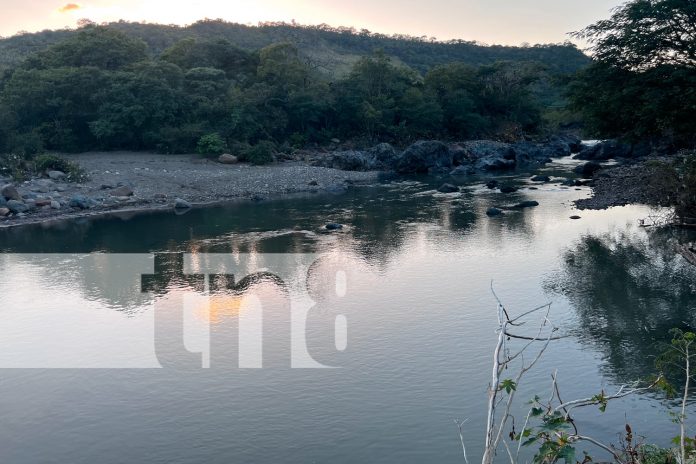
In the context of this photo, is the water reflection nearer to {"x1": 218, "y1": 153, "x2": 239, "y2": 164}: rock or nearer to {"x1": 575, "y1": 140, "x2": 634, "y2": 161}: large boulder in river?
{"x1": 218, "y1": 153, "x2": 239, "y2": 164}: rock

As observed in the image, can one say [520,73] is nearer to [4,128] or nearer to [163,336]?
[4,128]

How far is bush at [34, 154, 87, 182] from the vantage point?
31.1 meters

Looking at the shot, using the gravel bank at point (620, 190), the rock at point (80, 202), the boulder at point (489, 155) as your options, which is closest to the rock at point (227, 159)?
the rock at point (80, 202)

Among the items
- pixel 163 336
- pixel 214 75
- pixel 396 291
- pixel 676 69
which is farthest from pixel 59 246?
pixel 214 75

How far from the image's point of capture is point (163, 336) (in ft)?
41.9

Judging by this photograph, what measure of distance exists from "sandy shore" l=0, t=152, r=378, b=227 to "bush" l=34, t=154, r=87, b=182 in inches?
20.7

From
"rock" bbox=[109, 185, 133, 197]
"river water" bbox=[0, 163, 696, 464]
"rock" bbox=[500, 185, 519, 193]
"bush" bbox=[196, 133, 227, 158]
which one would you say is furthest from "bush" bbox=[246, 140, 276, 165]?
"river water" bbox=[0, 163, 696, 464]

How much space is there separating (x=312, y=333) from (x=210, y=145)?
27268mm

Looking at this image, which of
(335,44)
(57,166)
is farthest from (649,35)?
(335,44)

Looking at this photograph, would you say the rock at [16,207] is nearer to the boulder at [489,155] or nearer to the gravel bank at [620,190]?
the gravel bank at [620,190]

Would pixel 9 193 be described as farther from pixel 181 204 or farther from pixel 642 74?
pixel 642 74

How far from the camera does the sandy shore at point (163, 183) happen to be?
92.3 ft

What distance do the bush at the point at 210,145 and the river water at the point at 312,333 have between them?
1527cm

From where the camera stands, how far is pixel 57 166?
31.8 meters
